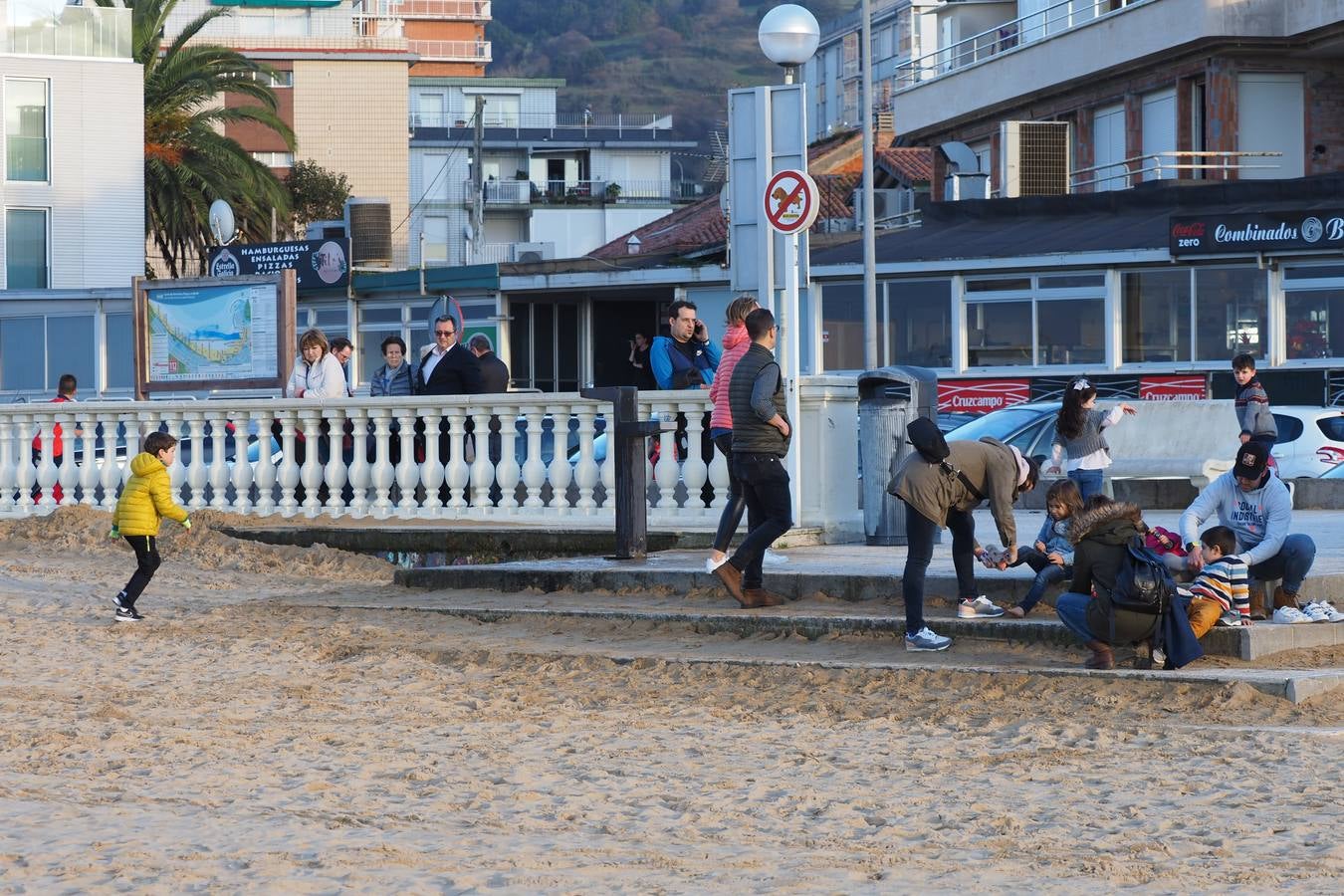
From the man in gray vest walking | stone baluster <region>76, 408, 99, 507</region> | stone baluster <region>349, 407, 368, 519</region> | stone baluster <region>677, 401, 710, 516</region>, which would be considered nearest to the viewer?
the man in gray vest walking

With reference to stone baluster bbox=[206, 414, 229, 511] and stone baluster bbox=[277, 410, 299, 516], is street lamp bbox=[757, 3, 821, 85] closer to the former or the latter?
stone baluster bbox=[277, 410, 299, 516]

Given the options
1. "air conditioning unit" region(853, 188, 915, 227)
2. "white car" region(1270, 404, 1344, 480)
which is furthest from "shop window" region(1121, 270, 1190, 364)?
"air conditioning unit" region(853, 188, 915, 227)

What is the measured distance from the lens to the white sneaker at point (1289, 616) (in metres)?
9.66

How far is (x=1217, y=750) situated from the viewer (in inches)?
305

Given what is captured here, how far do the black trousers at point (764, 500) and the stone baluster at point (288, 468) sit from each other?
5684 mm

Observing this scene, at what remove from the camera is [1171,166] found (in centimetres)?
3081

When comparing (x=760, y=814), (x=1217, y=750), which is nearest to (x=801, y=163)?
(x=1217, y=750)

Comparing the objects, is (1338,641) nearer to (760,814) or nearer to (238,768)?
(760,814)

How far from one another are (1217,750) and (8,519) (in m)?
12.1

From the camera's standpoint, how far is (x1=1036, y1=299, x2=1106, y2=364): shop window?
2992 centimetres

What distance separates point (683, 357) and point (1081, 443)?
9.38ft

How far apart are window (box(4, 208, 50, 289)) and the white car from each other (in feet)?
105

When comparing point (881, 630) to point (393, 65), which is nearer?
point (881, 630)

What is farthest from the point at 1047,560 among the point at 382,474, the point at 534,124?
the point at 534,124
